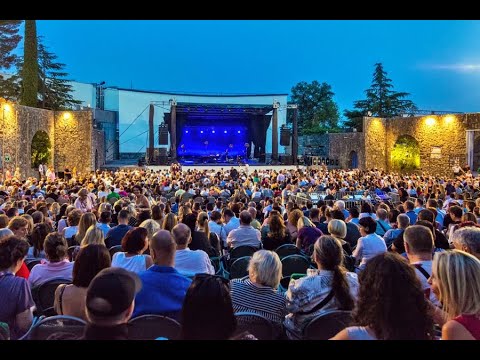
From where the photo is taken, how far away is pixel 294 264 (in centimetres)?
458

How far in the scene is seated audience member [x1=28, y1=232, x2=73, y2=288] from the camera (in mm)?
3643

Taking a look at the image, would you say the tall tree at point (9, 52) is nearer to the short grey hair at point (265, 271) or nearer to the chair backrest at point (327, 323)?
the short grey hair at point (265, 271)

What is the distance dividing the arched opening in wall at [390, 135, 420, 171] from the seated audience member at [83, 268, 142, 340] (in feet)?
86.8

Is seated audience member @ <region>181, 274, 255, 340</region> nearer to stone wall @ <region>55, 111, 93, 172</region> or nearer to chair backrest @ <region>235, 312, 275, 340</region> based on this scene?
chair backrest @ <region>235, 312, 275, 340</region>

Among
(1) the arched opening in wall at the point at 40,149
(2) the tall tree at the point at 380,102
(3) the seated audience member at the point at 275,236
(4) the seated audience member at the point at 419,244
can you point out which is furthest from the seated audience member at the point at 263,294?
(2) the tall tree at the point at 380,102

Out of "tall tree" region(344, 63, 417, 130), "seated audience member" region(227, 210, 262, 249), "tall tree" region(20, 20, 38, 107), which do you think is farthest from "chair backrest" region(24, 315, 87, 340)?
"tall tree" region(344, 63, 417, 130)

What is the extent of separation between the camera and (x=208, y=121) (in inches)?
1174

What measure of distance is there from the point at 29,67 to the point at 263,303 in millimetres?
24588

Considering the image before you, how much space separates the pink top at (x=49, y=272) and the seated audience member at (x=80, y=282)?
2.63 ft

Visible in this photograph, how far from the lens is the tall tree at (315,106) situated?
4859cm

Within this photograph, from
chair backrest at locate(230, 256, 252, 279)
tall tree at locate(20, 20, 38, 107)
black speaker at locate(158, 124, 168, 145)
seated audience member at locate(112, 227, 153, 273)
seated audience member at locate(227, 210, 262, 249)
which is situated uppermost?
tall tree at locate(20, 20, 38, 107)

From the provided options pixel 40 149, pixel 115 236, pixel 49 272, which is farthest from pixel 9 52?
pixel 49 272
